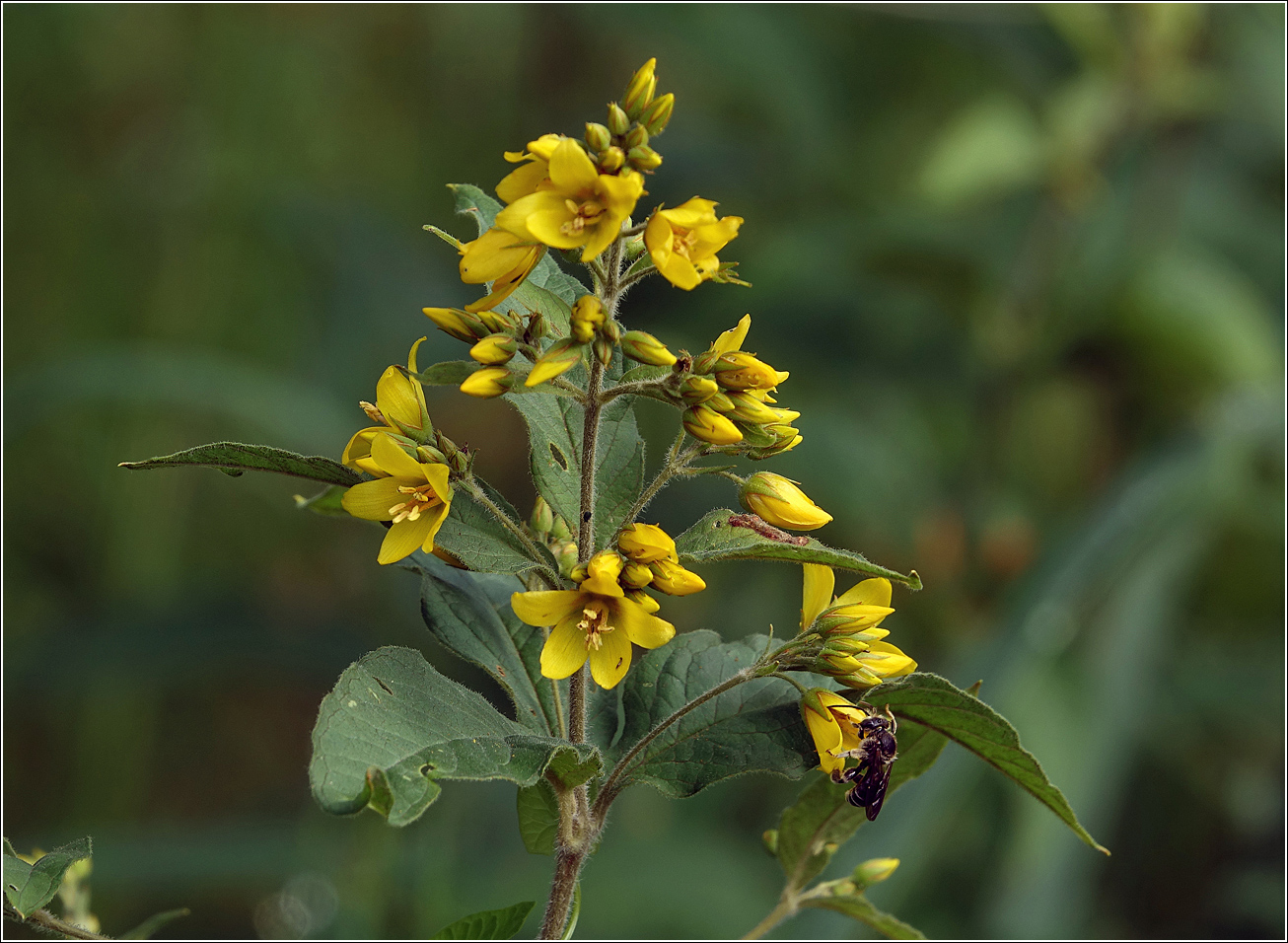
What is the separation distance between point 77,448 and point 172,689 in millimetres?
886

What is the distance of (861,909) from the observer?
3.11 ft

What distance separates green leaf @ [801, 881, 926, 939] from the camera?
0.94 metres

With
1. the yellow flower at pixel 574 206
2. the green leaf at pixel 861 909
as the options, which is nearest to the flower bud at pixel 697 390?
the yellow flower at pixel 574 206

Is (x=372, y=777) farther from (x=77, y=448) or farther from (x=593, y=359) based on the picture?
(x=77, y=448)

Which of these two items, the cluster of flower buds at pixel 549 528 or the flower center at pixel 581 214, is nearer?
the flower center at pixel 581 214

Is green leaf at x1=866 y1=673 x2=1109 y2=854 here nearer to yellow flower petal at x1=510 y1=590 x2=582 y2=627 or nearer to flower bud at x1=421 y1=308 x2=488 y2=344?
yellow flower petal at x1=510 y1=590 x2=582 y2=627

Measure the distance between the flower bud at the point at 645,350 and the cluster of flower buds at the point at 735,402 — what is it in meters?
0.03

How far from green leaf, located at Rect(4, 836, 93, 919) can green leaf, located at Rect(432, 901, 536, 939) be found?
262 millimetres

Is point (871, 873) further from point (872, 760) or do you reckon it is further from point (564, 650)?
point (564, 650)

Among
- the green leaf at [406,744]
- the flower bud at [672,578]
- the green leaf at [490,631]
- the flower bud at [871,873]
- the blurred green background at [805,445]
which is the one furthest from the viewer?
the blurred green background at [805,445]

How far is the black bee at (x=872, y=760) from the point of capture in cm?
80

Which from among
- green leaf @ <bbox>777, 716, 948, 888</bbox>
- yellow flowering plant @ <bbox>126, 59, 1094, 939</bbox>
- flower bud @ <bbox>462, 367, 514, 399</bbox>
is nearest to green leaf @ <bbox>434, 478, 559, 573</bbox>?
yellow flowering plant @ <bbox>126, 59, 1094, 939</bbox>

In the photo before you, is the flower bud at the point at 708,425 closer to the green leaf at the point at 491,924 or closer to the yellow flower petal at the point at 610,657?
the yellow flower petal at the point at 610,657

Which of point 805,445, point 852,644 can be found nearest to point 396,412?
point 852,644
